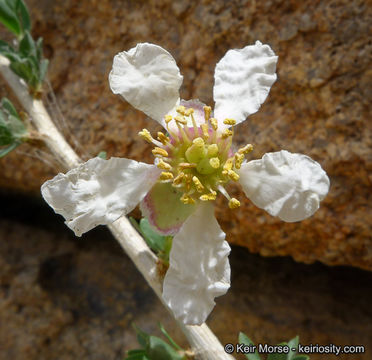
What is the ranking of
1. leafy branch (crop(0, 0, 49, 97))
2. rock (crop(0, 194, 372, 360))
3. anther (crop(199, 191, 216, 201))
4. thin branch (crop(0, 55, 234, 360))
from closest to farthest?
anther (crop(199, 191, 216, 201)) → thin branch (crop(0, 55, 234, 360)) → leafy branch (crop(0, 0, 49, 97)) → rock (crop(0, 194, 372, 360))

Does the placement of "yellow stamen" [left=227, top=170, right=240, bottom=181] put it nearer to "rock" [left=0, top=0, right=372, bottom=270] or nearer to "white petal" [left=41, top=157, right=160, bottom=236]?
"white petal" [left=41, top=157, right=160, bottom=236]

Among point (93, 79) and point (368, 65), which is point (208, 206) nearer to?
point (368, 65)

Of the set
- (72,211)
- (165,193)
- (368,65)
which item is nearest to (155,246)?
(165,193)

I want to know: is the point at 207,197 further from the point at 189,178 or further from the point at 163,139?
the point at 163,139

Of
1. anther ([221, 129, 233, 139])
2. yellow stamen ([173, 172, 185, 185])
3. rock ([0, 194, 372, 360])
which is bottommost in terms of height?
rock ([0, 194, 372, 360])

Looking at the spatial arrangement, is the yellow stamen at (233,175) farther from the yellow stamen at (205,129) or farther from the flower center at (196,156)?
the yellow stamen at (205,129)

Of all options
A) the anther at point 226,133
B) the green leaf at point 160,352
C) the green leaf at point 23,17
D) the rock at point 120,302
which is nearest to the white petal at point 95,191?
the anther at point 226,133

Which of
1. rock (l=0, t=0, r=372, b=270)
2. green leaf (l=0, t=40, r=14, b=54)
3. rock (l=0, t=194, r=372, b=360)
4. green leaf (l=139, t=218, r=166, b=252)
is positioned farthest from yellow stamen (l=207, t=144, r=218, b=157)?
rock (l=0, t=194, r=372, b=360)
